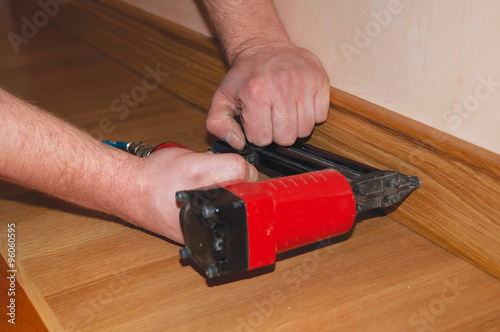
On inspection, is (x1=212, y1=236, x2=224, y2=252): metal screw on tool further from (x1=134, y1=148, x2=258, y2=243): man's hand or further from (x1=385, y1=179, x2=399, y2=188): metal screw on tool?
(x1=385, y1=179, x2=399, y2=188): metal screw on tool

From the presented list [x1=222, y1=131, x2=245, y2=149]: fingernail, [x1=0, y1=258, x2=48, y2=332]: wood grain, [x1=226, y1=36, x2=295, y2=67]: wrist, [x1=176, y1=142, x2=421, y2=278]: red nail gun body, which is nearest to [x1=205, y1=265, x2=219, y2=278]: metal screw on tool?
[x1=176, y1=142, x2=421, y2=278]: red nail gun body

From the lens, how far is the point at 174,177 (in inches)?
27.3

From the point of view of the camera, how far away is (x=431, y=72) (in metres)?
0.76

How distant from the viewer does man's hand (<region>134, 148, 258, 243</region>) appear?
69 cm

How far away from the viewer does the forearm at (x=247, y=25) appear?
0.97 m

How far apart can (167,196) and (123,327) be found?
0.18 metres

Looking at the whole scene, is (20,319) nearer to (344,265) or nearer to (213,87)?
(344,265)

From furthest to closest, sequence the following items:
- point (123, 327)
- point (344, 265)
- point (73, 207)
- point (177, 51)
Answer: point (177, 51), point (73, 207), point (344, 265), point (123, 327)

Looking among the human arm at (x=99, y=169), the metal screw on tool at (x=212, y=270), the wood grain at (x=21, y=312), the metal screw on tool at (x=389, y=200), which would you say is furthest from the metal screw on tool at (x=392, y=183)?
the wood grain at (x=21, y=312)

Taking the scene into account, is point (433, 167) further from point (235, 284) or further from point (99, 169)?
point (99, 169)

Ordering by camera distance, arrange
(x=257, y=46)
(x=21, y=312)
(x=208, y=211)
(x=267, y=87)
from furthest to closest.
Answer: (x=257, y=46) < (x=267, y=87) < (x=21, y=312) < (x=208, y=211)

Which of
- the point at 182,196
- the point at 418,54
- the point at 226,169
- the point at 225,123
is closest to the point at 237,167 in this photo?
the point at 226,169

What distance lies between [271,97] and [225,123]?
105 millimetres

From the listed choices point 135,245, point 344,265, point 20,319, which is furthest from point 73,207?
point 344,265
